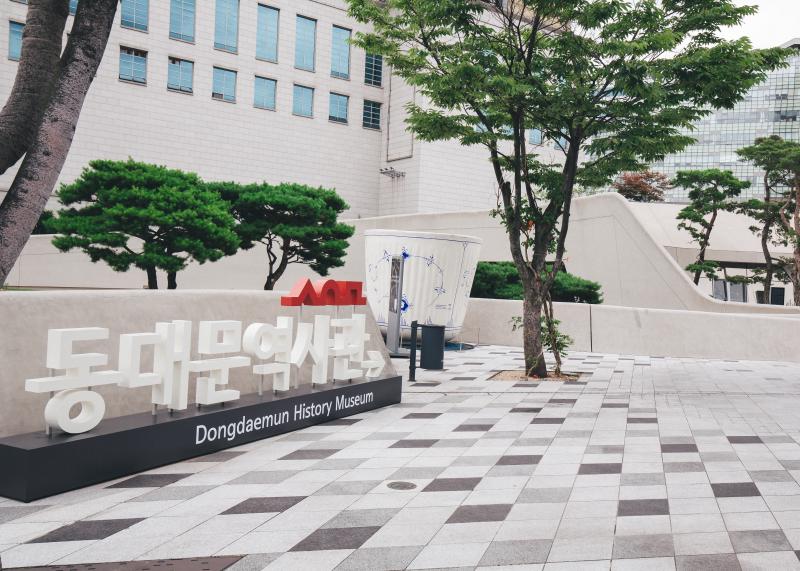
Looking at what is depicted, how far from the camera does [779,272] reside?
27.4 metres

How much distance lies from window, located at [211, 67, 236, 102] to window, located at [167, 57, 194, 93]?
1164 millimetres

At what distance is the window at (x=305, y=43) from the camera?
116 ft

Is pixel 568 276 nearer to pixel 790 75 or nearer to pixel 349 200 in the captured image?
pixel 349 200

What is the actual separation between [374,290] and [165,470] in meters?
10.6

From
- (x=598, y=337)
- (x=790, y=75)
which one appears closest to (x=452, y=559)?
(x=598, y=337)

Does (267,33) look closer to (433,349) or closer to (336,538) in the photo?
(433,349)

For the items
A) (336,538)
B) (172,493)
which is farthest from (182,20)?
(336,538)

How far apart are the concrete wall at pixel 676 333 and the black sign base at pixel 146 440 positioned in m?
10.5

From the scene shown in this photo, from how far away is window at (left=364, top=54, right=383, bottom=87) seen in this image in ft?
124

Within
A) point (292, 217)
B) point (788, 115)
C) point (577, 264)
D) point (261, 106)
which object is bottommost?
point (577, 264)

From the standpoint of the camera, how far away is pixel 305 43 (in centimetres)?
3575

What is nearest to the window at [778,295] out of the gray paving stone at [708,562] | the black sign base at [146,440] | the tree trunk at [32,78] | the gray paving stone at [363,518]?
the black sign base at [146,440]

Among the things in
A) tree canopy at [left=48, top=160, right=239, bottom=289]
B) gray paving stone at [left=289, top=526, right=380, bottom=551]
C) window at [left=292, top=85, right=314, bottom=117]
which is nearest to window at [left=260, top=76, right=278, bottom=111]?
window at [left=292, top=85, right=314, bottom=117]

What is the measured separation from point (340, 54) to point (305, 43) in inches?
81.3
